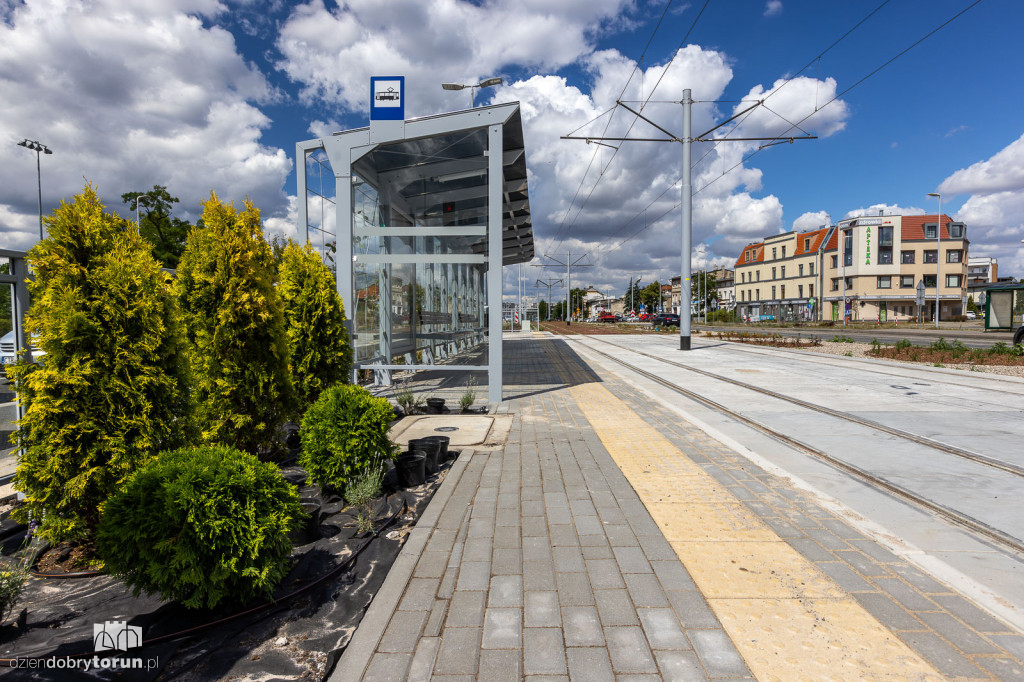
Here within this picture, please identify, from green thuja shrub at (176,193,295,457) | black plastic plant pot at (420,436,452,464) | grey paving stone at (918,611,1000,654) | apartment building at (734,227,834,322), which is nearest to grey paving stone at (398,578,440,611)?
black plastic plant pot at (420,436,452,464)

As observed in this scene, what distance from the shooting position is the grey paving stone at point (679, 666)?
2.19 metres

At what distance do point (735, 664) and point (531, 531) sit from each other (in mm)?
1707

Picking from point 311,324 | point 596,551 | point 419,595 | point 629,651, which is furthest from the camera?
point 311,324

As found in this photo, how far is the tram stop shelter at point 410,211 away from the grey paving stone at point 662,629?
21.8ft

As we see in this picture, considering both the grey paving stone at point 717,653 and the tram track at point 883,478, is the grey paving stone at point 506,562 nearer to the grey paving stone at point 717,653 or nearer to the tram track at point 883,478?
the grey paving stone at point 717,653

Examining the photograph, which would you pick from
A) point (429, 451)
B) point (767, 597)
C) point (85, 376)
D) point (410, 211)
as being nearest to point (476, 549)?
point (767, 597)

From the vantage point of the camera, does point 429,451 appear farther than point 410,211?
No

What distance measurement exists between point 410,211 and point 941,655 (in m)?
13.5

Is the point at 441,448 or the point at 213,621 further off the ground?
the point at 441,448

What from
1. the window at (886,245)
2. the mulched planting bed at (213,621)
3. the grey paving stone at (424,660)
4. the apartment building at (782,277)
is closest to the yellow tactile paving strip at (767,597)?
the grey paving stone at (424,660)

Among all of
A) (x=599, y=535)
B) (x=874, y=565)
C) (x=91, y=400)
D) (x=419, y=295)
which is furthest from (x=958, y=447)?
(x=419, y=295)

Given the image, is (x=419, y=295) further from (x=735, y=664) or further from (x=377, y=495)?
(x=735, y=664)

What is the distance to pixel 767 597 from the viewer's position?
2846 mm

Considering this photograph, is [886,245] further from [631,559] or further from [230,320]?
[230,320]
